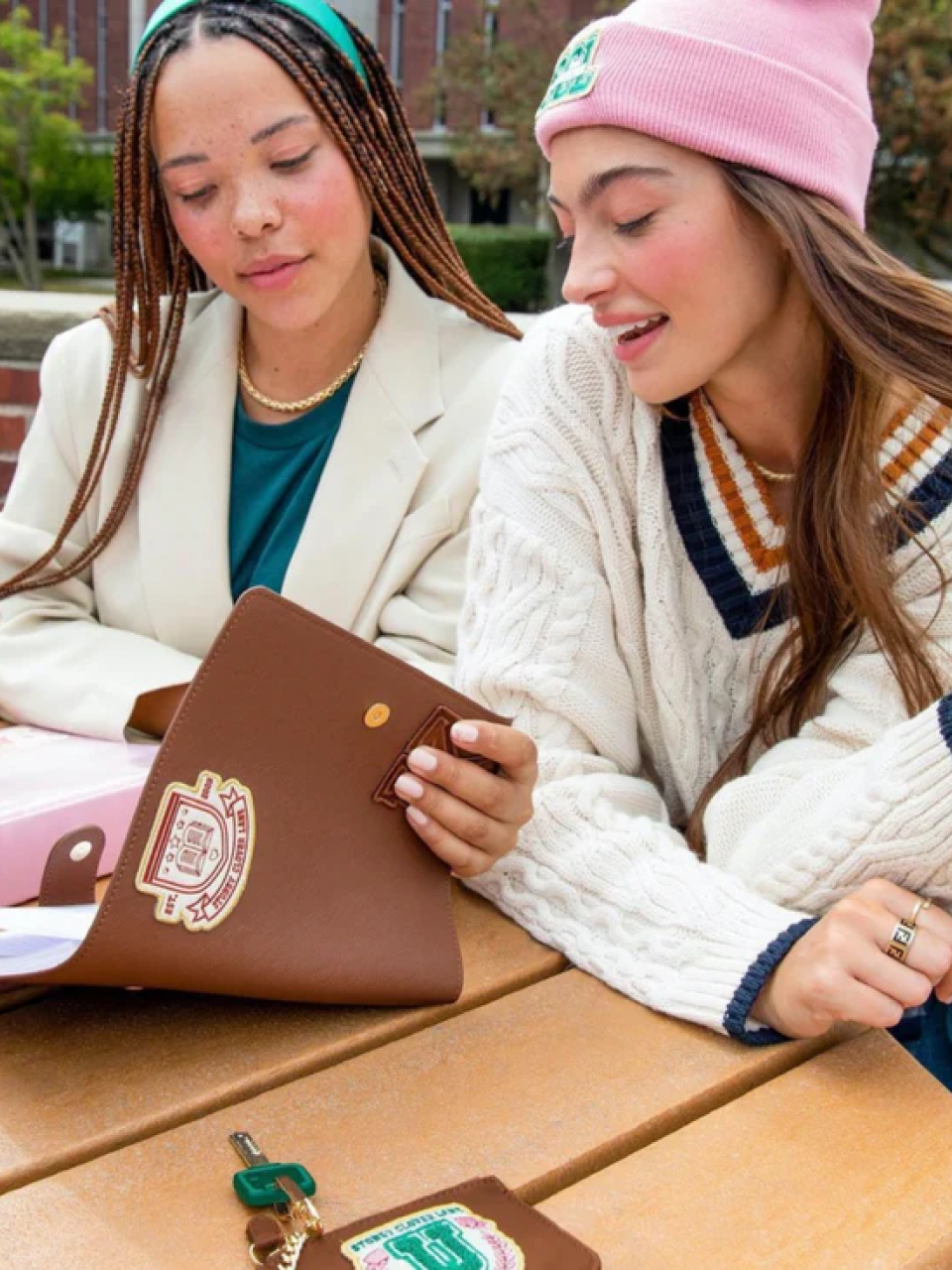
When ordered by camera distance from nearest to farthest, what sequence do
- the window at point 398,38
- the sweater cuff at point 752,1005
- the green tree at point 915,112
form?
the sweater cuff at point 752,1005, the green tree at point 915,112, the window at point 398,38

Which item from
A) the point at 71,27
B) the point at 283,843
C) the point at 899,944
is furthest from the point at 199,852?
the point at 71,27

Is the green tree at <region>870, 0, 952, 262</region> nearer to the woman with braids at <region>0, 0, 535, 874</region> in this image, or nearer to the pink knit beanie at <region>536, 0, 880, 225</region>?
the woman with braids at <region>0, 0, 535, 874</region>

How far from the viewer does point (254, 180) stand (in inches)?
77.0

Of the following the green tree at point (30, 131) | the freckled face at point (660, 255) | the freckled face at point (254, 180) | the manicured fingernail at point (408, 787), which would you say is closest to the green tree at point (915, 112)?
the green tree at point (30, 131)

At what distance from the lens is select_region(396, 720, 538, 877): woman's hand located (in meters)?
1.38

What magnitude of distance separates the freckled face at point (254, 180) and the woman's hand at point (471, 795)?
87 centimetres

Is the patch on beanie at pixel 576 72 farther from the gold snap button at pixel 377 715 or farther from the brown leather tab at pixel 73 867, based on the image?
the brown leather tab at pixel 73 867

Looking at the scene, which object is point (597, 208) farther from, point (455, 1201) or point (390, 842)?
point (455, 1201)

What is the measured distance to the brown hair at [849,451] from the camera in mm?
1526

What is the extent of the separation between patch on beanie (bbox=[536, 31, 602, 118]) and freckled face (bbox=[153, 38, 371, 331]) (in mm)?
456

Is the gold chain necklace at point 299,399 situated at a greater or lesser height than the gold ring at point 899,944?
greater

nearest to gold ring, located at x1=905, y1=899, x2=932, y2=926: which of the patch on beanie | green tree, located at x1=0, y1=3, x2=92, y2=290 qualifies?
the patch on beanie

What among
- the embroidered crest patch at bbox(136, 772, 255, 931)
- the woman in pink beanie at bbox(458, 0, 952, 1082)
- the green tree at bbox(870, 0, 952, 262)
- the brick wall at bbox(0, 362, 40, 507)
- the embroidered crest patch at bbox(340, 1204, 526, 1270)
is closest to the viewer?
the embroidered crest patch at bbox(340, 1204, 526, 1270)

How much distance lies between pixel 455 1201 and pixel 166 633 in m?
1.26
